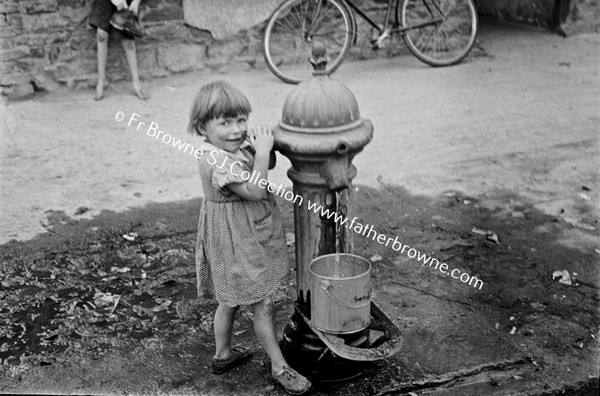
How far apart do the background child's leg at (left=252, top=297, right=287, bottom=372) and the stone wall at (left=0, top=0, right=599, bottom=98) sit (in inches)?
206

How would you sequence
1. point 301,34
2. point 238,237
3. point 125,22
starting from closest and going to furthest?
point 238,237, point 125,22, point 301,34

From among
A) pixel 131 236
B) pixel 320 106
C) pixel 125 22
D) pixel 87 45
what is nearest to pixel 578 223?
pixel 320 106

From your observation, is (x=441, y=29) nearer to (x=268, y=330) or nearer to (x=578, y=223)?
(x=578, y=223)

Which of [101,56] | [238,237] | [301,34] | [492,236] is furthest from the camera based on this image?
[301,34]

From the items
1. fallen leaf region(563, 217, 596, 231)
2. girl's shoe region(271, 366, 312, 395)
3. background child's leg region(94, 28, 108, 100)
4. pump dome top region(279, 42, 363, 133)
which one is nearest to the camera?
pump dome top region(279, 42, 363, 133)

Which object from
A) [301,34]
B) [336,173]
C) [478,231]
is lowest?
[478,231]

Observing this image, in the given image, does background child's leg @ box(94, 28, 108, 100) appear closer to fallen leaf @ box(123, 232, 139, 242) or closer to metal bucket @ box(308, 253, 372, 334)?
fallen leaf @ box(123, 232, 139, 242)

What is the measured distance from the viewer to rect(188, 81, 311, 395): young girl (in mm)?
2986

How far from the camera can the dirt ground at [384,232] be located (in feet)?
11.1

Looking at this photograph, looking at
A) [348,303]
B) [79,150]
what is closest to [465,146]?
[79,150]

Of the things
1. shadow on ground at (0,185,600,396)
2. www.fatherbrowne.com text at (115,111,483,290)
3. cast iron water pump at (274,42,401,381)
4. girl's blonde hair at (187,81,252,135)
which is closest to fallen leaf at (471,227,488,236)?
shadow on ground at (0,185,600,396)

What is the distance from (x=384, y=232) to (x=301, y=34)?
4059mm

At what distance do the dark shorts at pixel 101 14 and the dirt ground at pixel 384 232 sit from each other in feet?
2.43

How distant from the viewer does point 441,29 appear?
8.56 m
